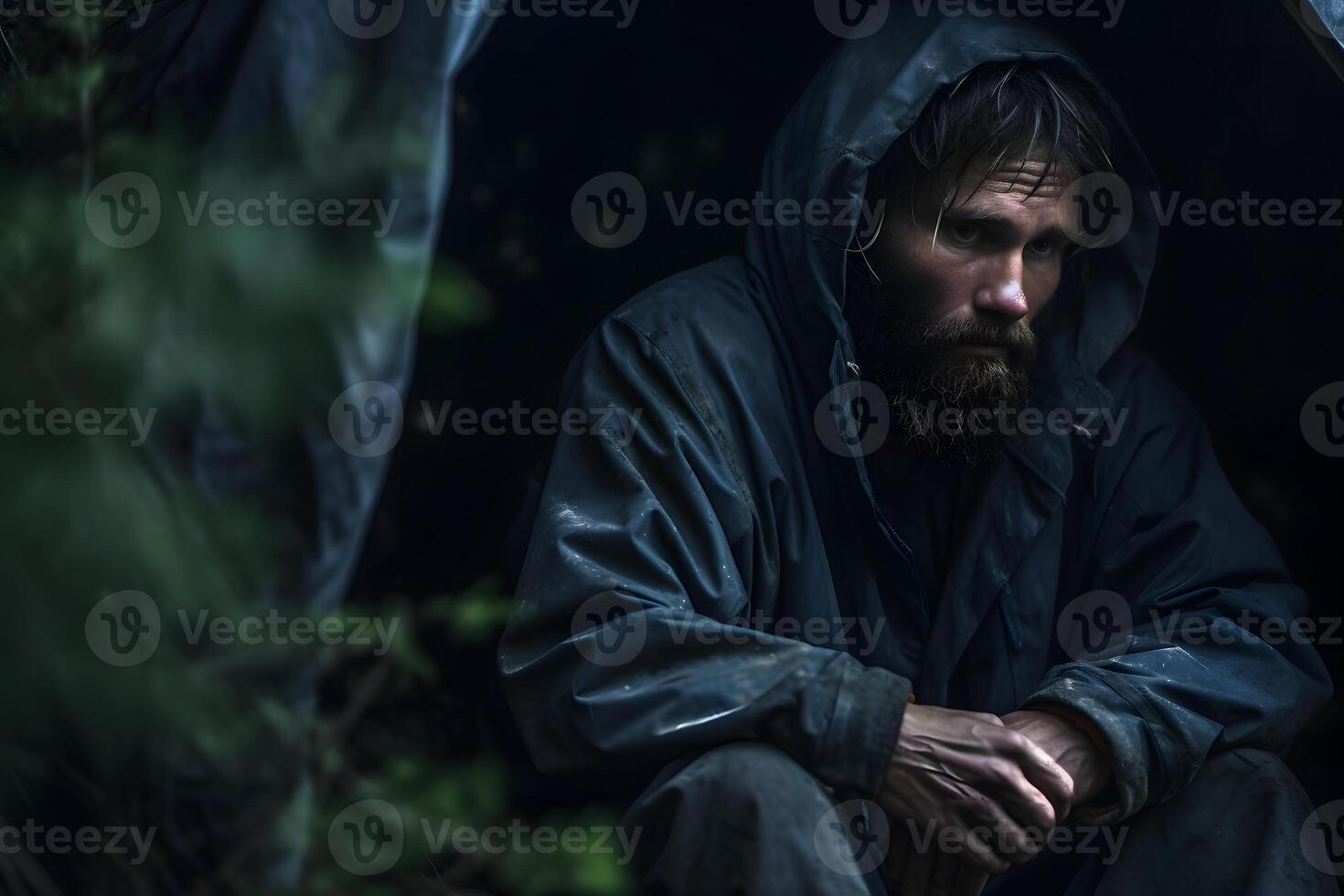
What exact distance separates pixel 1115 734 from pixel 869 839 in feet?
1.46

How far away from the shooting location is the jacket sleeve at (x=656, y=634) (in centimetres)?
A: 206

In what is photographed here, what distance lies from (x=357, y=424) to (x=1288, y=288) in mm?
2072

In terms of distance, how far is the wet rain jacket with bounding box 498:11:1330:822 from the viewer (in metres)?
2.10

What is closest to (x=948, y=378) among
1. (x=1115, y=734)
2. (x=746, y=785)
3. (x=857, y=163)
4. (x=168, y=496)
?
(x=857, y=163)

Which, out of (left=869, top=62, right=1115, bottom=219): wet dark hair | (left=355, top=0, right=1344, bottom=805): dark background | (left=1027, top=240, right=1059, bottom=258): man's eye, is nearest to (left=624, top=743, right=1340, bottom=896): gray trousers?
(left=355, top=0, right=1344, bottom=805): dark background

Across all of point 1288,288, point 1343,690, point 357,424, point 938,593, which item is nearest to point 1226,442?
point 1288,288

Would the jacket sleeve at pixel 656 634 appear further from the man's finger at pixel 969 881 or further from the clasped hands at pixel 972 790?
the man's finger at pixel 969 881

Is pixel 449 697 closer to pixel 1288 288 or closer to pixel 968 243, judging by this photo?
pixel 968 243

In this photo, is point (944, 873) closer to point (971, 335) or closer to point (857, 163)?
point (971, 335)

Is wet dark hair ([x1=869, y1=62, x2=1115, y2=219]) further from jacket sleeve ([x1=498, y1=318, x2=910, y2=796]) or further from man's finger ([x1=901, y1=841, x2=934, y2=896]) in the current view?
man's finger ([x1=901, y1=841, x2=934, y2=896])

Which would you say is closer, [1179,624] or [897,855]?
[897,855]

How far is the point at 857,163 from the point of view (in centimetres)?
254

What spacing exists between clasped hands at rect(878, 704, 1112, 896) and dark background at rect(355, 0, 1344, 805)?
1045 millimetres

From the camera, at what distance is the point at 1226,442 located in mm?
3014
